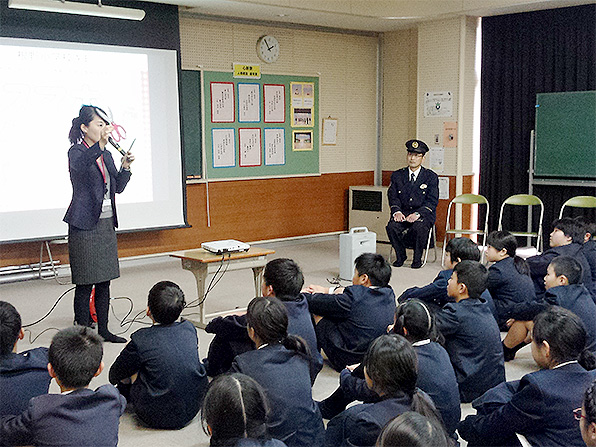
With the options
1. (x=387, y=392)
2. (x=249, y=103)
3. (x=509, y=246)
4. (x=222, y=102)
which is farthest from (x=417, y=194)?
(x=387, y=392)

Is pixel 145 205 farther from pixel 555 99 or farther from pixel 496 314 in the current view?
pixel 555 99

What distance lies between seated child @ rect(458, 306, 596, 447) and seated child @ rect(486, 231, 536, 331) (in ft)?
5.22

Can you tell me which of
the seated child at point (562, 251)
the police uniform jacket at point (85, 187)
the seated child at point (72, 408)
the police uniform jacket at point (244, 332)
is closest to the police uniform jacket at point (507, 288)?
the seated child at point (562, 251)

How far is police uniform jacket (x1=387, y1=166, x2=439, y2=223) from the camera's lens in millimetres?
6816

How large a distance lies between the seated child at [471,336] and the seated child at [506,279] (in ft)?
2.35

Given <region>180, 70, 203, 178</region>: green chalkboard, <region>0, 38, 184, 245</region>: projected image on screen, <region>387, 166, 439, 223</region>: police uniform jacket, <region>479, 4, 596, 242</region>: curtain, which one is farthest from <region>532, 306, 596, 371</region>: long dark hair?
<region>180, 70, 203, 178</region>: green chalkboard

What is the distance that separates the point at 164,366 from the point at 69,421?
3.00 feet

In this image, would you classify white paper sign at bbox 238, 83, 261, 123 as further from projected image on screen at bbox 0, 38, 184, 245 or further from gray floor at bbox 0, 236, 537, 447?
gray floor at bbox 0, 236, 537, 447

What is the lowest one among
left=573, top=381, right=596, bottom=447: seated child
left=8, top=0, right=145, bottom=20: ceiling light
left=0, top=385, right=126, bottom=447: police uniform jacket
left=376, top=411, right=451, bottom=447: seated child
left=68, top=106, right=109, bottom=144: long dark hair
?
left=0, top=385, right=126, bottom=447: police uniform jacket

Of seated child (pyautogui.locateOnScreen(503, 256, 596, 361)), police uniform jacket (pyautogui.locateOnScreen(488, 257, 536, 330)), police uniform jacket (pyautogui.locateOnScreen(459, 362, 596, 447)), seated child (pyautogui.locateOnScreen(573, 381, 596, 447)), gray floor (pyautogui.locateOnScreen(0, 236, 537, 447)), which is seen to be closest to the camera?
seated child (pyautogui.locateOnScreen(573, 381, 596, 447))

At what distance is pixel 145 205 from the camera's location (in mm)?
6504

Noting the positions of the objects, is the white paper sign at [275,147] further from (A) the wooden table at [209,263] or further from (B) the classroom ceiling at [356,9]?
(A) the wooden table at [209,263]

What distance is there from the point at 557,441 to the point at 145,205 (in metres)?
4.98

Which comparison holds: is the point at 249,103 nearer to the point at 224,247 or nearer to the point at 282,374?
the point at 224,247
